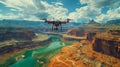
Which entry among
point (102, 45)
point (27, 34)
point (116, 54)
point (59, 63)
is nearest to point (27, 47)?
point (27, 34)

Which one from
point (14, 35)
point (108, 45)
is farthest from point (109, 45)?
point (14, 35)

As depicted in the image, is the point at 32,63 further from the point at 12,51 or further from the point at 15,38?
the point at 15,38

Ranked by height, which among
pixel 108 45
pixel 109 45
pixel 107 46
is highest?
pixel 109 45

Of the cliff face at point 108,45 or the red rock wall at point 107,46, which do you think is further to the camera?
the cliff face at point 108,45

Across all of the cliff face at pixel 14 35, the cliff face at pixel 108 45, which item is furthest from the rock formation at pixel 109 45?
the cliff face at pixel 14 35

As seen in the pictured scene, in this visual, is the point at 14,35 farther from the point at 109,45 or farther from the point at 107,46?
the point at 109,45

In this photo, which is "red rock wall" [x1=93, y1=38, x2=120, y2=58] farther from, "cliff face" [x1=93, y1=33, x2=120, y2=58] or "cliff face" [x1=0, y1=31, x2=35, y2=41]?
"cliff face" [x1=0, y1=31, x2=35, y2=41]

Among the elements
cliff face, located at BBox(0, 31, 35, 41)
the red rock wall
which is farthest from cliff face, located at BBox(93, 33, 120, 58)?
cliff face, located at BBox(0, 31, 35, 41)

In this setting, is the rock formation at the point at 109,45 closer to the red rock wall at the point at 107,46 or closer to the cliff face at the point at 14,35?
the red rock wall at the point at 107,46

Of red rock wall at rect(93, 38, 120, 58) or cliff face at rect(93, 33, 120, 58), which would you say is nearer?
red rock wall at rect(93, 38, 120, 58)
